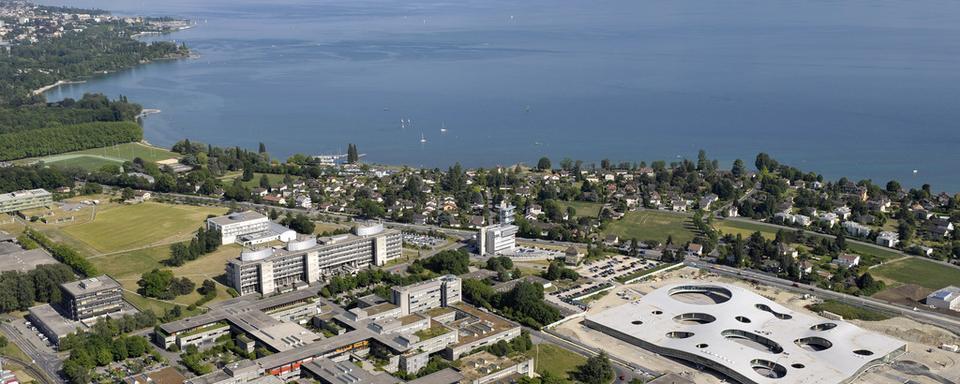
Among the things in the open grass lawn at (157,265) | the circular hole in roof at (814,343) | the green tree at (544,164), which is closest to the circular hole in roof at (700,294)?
the circular hole in roof at (814,343)

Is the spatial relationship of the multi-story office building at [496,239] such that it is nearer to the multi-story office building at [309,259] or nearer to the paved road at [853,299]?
the multi-story office building at [309,259]

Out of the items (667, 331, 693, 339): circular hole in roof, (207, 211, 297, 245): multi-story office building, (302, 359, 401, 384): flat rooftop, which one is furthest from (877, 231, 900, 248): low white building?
(207, 211, 297, 245): multi-story office building

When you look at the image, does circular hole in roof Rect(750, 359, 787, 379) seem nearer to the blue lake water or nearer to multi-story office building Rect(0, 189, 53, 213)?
the blue lake water

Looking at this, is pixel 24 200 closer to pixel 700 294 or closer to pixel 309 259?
pixel 309 259

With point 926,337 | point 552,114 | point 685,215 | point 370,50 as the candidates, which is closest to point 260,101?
point 552,114

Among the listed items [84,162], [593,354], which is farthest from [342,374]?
[84,162]

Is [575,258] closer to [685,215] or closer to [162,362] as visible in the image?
[685,215]
